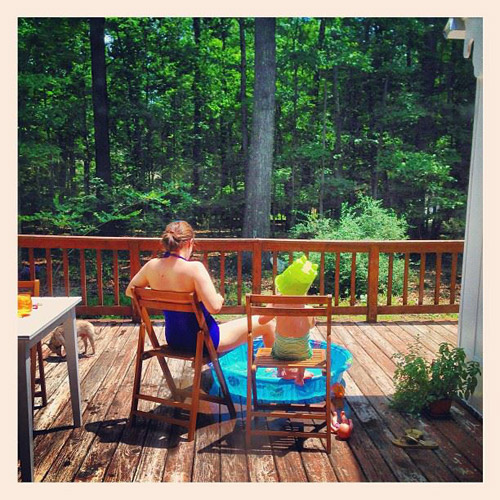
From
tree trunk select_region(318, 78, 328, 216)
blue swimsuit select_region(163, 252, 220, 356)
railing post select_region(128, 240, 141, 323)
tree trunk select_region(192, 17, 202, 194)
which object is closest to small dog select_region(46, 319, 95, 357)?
railing post select_region(128, 240, 141, 323)

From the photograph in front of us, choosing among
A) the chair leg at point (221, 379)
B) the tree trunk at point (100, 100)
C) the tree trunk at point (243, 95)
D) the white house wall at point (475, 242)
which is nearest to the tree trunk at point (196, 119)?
the tree trunk at point (243, 95)

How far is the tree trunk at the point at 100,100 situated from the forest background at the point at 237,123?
0.03 metres

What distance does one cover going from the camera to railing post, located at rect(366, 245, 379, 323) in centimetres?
503

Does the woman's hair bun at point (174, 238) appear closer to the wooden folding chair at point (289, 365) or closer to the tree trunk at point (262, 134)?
the wooden folding chair at point (289, 365)

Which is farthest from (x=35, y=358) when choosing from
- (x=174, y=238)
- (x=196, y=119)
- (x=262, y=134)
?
(x=196, y=119)

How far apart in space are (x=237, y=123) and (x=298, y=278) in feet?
29.6

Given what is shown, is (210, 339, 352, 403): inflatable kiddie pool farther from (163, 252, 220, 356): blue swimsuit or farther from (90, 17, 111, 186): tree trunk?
(90, 17, 111, 186): tree trunk

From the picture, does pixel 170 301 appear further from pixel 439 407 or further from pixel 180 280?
pixel 439 407

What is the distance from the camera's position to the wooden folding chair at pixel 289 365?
2.61 metres

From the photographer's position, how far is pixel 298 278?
2871mm
